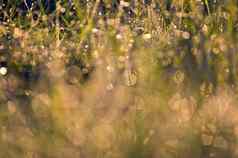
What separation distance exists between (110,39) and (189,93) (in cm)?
58

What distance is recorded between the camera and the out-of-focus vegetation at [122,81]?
7.70ft

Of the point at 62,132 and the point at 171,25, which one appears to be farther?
the point at 171,25

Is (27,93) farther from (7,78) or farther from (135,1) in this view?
(135,1)

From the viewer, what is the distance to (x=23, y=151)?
2.36 metres

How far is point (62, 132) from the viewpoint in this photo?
2.40 metres

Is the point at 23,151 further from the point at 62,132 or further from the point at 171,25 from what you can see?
the point at 171,25

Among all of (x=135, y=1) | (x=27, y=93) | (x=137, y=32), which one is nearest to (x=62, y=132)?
(x=27, y=93)

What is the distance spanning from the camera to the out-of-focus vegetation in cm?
235

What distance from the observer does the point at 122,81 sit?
2.67 metres

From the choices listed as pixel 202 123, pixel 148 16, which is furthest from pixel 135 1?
pixel 202 123

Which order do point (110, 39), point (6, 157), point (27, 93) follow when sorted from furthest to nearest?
point (110, 39) → point (27, 93) → point (6, 157)

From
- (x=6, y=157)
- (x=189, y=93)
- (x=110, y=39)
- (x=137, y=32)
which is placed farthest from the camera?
(x=137, y=32)

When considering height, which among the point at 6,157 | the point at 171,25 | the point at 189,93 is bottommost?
the point at 6,157

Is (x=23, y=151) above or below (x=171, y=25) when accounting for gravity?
below
